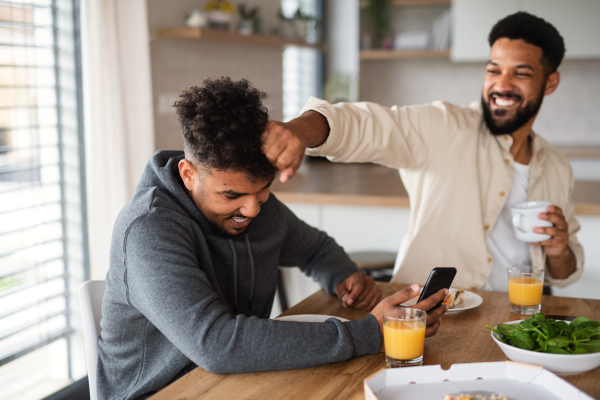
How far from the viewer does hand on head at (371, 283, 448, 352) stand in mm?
1153

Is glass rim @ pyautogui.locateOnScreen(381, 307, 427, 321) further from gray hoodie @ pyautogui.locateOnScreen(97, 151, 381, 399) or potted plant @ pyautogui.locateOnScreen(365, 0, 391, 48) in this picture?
potted plant @ pyautogui.locateOnScreen(365, 0, 391, 48)

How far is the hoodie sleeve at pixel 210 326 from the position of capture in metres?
1.04

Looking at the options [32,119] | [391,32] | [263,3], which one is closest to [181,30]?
[32,119]

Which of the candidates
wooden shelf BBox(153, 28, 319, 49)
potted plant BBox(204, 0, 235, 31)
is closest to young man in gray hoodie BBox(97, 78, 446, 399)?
wooden shelf BBox(153, 28, 319, 49)

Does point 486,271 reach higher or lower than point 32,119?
lower

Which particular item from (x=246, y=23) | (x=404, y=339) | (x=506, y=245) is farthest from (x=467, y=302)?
(x=246, y=23)

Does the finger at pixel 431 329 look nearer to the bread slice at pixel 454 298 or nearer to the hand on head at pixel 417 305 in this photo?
the hand on head at pixel 417 305

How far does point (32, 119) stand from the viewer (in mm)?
2348

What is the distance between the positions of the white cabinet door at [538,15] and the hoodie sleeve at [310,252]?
332 centimetres

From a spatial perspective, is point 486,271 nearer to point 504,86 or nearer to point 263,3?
point 504,86

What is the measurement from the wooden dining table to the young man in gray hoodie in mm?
21

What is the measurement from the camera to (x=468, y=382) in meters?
0.97

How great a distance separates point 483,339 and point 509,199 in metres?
0.86

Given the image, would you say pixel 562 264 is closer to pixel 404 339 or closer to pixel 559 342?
pixel 559 342
